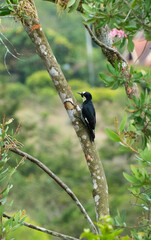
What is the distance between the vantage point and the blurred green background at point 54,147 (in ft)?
34.5

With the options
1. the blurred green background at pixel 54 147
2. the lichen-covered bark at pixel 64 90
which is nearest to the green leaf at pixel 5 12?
the lichen-covered bark at pixel 64 90

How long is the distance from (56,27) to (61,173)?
14619 mm

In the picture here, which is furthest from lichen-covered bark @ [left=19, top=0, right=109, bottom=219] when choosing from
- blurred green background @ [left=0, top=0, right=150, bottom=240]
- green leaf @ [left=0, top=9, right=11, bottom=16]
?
blurred green background @ [left=0, top=0, right=150, bottom=240]

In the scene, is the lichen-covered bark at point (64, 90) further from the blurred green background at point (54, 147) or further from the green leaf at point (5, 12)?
the blurred green background at point (54, 147)

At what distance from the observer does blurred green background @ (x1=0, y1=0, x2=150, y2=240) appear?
10.5 m

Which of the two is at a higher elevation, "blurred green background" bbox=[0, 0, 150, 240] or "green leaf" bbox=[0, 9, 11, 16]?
"green leaf" bbox=[0, 9, 11, 16]

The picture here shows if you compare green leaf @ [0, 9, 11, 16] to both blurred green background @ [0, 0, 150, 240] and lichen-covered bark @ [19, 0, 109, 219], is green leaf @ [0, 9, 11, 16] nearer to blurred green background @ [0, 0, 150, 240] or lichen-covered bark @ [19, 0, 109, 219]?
lichen-covered bark @ [19, 0, 109, 219]

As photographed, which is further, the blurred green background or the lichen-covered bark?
the blurred green background

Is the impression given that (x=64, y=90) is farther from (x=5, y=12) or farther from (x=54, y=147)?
(x=54, y=147)

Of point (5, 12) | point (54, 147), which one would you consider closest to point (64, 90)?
point (5, 12)

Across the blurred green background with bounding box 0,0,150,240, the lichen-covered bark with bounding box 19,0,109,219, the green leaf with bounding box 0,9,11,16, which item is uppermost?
the green leaf with bounding box 0,9,11,16

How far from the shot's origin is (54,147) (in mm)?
15586

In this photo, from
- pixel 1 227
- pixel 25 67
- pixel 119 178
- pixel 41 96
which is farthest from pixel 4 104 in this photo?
pixel 1 227

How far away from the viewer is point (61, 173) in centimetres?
1369
